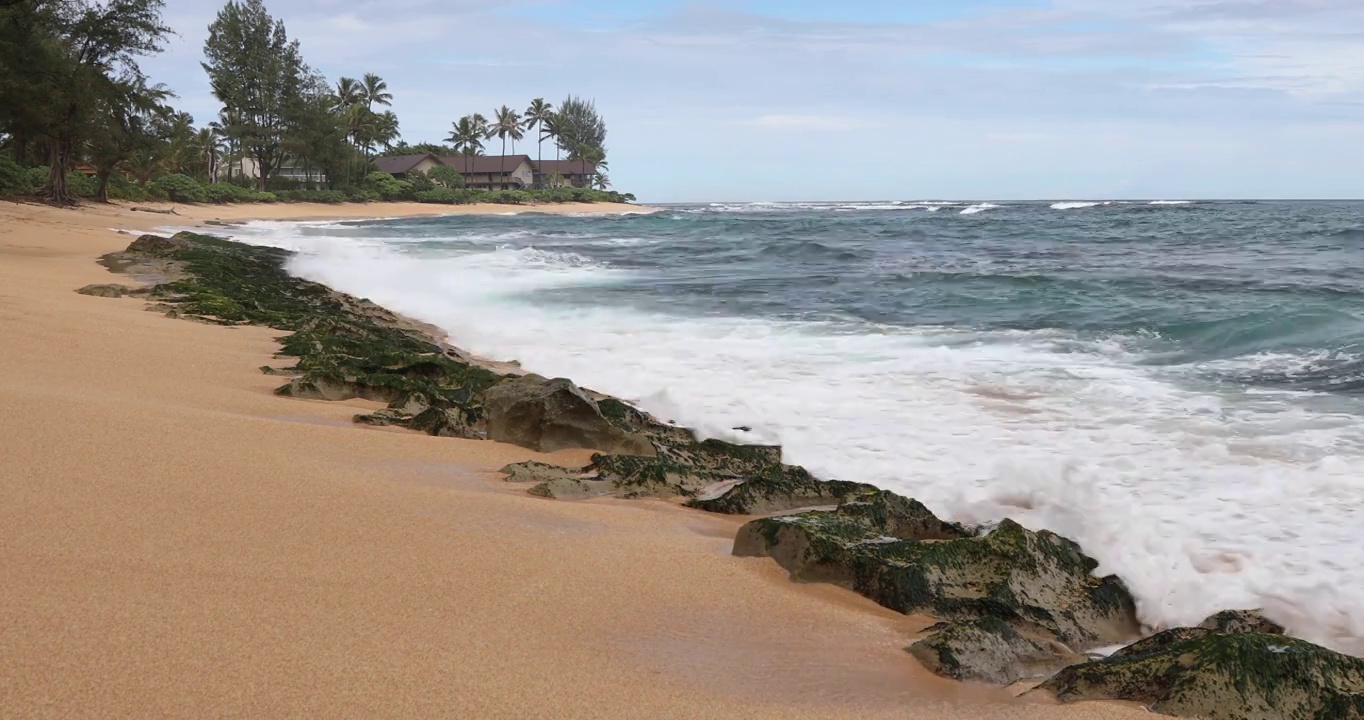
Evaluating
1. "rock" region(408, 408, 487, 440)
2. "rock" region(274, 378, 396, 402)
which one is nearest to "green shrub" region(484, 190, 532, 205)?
"rock" region(274, 378, 396, 402)

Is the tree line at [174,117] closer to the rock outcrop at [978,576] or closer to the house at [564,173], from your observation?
the house at [564,173]

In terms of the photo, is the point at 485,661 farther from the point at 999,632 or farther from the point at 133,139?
the point at 133,139

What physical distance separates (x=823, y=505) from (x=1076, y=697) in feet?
6.55

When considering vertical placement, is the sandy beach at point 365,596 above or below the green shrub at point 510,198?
below

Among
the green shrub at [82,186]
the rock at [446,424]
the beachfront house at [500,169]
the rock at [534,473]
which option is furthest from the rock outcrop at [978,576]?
the beachfront house at [500,169]

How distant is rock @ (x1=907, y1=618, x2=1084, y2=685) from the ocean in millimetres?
889

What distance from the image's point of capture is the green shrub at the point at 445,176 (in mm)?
87500

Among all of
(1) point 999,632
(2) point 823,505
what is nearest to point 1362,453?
(2) point 823,505

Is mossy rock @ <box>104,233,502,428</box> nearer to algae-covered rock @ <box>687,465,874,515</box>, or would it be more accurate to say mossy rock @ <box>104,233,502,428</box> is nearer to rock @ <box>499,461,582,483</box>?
rock @ <box>499,461,582,483</box>

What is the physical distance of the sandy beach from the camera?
227cm

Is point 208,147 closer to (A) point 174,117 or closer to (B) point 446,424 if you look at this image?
(A) point 174,117

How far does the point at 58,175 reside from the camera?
3322 centimetres

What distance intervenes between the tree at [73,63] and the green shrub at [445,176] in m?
54.7

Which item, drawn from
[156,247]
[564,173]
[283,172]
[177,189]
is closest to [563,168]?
[564,173]
